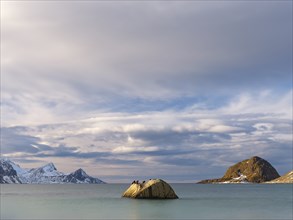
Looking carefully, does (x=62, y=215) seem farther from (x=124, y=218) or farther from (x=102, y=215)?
(x=124, y=218)

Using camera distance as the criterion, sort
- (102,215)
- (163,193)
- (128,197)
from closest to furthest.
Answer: (102,215) < (163,193) < (128,197)

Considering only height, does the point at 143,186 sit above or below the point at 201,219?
above

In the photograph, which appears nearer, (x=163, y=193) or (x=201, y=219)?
(x=201, y=219)

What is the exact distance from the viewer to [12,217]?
65.2m

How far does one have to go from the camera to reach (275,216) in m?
67.7

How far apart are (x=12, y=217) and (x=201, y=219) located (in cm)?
3076

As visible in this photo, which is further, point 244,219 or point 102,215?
point 102,215

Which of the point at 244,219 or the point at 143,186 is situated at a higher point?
the point at 143,186

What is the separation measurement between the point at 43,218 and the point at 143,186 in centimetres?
3625

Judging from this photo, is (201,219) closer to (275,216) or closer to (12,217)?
(275,216)

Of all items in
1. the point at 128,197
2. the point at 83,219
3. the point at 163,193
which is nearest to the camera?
the point at 83,219

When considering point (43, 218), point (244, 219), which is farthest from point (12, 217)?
point (244, 219)

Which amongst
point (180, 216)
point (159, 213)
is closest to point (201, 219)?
point (180, 216)

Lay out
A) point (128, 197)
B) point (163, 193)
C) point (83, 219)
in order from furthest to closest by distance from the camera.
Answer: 1. point (128, 197)
2. point (163, 193)
3. point (83, 219)
